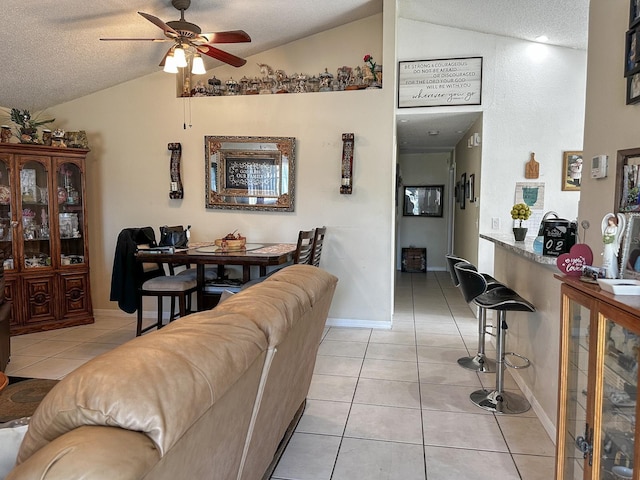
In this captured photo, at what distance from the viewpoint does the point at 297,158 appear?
171 inches

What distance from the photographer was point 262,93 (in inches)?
175

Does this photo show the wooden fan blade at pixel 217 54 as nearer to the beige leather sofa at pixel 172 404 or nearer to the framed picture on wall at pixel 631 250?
the beige leather sofa at pixel 172 404

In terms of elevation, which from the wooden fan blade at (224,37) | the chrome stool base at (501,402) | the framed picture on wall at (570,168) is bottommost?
the chrome stool base at (501,402)

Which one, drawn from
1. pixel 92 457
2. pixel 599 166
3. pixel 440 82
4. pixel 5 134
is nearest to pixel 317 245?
pixel 440 82

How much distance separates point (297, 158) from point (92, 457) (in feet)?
12.9

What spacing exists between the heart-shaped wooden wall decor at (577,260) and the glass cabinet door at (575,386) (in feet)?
0.39

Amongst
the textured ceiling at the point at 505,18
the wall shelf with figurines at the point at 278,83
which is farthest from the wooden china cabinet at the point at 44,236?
the textured ceiling at the point at 505,18

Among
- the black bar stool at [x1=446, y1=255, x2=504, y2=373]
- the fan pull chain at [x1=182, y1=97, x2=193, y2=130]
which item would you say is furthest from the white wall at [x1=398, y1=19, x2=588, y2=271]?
the fan pull chain at [x1=182, y1=97, x2=193, y2=130]

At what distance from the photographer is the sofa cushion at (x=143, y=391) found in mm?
705

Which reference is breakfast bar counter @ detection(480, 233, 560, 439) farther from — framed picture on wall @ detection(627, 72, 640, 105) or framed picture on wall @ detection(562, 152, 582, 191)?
framed picture on wall @ detection(562, 152, 582, 191)

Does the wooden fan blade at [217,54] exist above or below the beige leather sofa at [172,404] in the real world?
above

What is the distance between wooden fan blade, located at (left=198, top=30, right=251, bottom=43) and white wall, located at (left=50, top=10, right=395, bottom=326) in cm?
125

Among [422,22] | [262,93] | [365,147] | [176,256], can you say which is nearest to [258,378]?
[176,256]

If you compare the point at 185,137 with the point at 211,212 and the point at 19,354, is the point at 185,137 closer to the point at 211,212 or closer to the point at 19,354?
the point at 211,212
